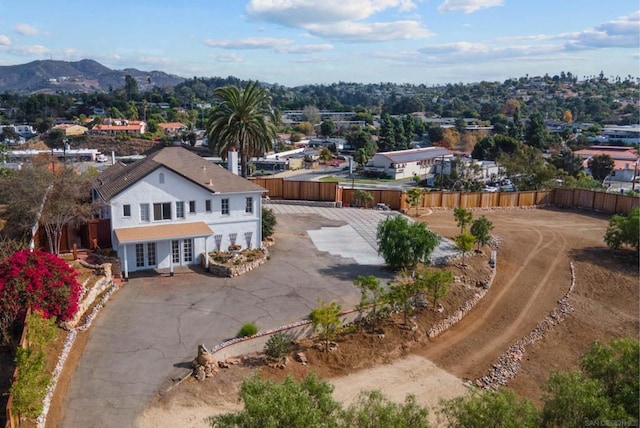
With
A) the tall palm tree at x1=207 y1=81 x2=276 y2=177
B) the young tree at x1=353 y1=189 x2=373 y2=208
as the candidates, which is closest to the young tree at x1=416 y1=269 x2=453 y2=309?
the young tree at x1=353 y1=189 x2=373 y2=208

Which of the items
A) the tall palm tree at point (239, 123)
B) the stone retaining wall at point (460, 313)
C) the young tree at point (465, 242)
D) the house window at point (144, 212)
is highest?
the tall palm tree at point (239, 123)

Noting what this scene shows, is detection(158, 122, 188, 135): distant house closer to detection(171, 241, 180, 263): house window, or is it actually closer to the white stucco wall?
the white stucco wall

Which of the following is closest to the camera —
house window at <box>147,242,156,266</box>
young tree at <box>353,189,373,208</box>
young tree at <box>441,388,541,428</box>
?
young tree at <box>441,388,541,428</box>

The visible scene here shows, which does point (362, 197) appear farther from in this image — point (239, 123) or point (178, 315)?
point (178, 315)

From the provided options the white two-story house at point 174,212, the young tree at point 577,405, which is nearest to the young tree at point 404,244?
the white two-story house at point 174,212

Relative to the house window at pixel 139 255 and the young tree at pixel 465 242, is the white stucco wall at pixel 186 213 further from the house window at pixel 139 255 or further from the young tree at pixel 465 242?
the young tree at pixel 465 242

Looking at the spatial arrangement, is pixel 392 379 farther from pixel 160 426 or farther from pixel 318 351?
pixel 160 426

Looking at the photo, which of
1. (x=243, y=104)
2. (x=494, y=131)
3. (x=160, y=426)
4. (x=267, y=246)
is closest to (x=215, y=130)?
(x=243, y=104)
